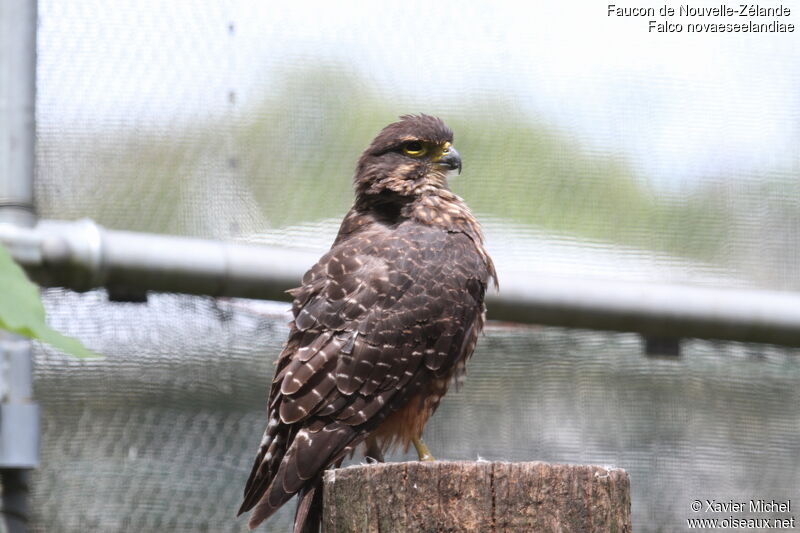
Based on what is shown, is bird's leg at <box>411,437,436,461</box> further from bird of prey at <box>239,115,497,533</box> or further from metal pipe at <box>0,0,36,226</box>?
metal pipe at <box>0,0,36,226</box>

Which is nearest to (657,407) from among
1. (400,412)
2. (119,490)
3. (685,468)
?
(685,468)

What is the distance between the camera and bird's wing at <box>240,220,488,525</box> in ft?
10.3

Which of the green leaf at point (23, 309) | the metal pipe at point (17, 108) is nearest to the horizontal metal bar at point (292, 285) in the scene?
the metal pipe at point (17, 108)

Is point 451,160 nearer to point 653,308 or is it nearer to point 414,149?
point 414,149

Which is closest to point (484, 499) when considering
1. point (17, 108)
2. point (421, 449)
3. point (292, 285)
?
point (421, 449)

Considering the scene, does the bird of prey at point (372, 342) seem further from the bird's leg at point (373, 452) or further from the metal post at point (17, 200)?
the metal post at point (17, 200)

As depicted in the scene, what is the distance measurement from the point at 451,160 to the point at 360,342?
1.04 meters

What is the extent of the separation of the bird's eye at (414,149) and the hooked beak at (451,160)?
9cm

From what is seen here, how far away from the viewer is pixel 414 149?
159 inches

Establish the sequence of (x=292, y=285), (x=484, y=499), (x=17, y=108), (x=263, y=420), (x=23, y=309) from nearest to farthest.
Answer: (x=23, y=309)
(x=484, y=499)
(x=17, y=108)
(x=292, y=285)
(x=263, y=420)

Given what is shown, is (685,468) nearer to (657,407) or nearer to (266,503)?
(657,407)

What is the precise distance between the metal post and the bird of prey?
0.82 meters

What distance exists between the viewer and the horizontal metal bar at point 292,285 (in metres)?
3.59

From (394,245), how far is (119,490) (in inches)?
55.3
